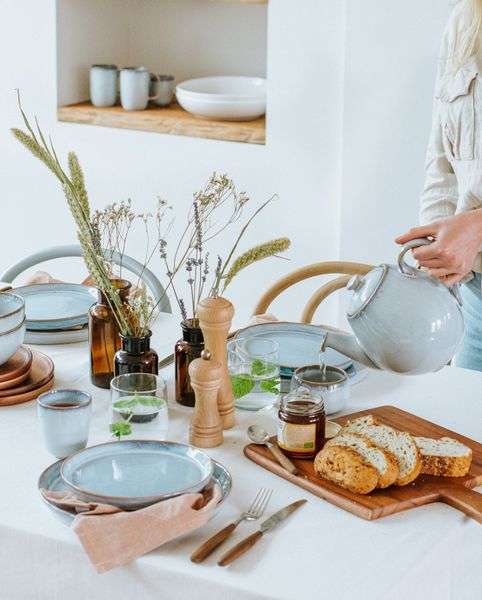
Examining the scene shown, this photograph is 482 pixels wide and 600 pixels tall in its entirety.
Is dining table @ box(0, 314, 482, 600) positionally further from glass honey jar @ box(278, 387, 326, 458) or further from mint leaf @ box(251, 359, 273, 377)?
mint leaf @ box(251, 359, 273, 377)

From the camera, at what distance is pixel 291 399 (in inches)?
53.2

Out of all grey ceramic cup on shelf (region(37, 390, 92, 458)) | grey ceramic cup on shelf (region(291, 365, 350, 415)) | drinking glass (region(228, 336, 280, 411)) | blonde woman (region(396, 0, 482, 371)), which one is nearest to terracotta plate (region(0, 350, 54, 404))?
grey ceramic cup on shelf (region(37, 390, 92, 458))

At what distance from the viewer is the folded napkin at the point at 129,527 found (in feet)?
3.62

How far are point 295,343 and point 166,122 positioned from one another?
1.51 m

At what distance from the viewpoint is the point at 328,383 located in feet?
4.80

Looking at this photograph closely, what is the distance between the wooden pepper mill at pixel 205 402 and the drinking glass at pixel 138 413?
45 millimetres

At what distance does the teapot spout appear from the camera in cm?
143

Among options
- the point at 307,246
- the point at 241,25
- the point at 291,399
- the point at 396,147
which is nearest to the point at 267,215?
the point at 307,246

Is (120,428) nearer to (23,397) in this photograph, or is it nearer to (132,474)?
(132,474)

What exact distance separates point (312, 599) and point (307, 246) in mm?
1960

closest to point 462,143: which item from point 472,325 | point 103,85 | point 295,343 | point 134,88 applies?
point 472,325

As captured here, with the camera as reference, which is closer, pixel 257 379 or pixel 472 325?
pixel 257 379

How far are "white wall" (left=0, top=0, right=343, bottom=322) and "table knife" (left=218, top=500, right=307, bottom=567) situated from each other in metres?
1.74

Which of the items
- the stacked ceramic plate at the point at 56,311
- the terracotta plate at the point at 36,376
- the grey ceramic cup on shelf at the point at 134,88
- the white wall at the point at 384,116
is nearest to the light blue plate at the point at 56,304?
the stacked ceramic plate at the point at 56,311
